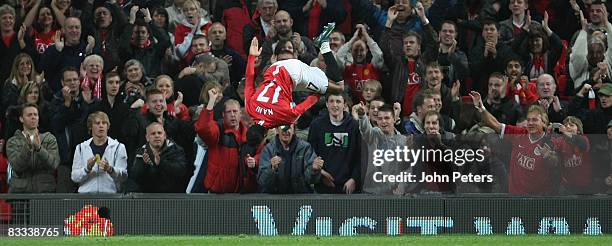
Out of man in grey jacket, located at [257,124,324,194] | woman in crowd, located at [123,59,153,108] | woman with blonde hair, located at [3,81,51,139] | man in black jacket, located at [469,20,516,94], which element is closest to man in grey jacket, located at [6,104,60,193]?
woman with blonde hair, located at [3,81,51,139]

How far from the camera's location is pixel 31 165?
1686 centimetres

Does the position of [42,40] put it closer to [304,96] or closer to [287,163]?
[304,96]

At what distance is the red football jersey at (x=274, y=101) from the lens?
14453mm

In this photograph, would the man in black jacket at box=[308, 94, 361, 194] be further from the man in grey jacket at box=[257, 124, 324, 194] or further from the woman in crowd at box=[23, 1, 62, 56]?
the woman in crowd at box=[23, 1, 62, 56]

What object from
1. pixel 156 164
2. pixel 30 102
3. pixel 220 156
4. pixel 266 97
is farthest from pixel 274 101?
pixel 30 102

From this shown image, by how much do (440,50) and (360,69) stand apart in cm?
131

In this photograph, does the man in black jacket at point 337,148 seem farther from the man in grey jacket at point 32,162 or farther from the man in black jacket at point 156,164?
the man in grey jacket at point 32,162

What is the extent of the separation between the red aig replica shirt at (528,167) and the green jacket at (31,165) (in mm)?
6342

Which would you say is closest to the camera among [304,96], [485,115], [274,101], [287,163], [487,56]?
[274,101]

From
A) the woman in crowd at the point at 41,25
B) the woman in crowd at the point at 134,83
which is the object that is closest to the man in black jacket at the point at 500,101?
the woman in crowd at the point at 134,83

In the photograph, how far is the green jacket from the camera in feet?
55.2

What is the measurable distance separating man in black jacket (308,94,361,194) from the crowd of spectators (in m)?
0.02

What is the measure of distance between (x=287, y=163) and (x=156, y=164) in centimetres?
184

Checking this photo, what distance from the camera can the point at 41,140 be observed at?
1694 cm
